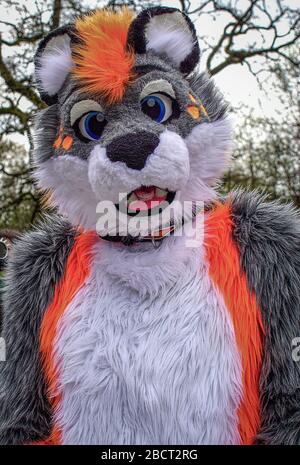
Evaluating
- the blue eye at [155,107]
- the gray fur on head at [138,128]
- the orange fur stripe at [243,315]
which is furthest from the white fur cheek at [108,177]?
the orange fur stripe at [243,315]

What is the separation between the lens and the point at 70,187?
4.46 feet

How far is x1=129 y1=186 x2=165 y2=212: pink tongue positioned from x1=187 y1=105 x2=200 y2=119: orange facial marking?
21cm

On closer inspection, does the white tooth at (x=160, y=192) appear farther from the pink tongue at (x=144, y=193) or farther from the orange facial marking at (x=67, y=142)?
the orange facial marking at (x=67, y=142)

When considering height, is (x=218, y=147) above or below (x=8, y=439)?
above

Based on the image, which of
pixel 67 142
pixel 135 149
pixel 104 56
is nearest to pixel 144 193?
pixel 135 149

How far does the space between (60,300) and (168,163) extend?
18.7 inches

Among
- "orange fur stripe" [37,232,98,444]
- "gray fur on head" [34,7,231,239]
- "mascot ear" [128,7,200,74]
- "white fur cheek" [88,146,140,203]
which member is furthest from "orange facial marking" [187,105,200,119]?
"orange fur stripe" [37,232,98,444]

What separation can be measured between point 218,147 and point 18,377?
78 centimetres

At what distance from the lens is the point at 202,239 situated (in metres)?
1.36

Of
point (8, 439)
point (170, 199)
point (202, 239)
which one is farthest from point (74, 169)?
point (8, 439)

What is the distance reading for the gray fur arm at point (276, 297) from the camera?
1.21 m

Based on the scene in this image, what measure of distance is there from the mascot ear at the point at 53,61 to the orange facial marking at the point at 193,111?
1.09 ft

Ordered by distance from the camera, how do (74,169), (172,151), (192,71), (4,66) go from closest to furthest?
(172,151)
(74,169)
(192,71)
(4,66)

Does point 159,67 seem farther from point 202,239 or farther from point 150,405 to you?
point 150,405
